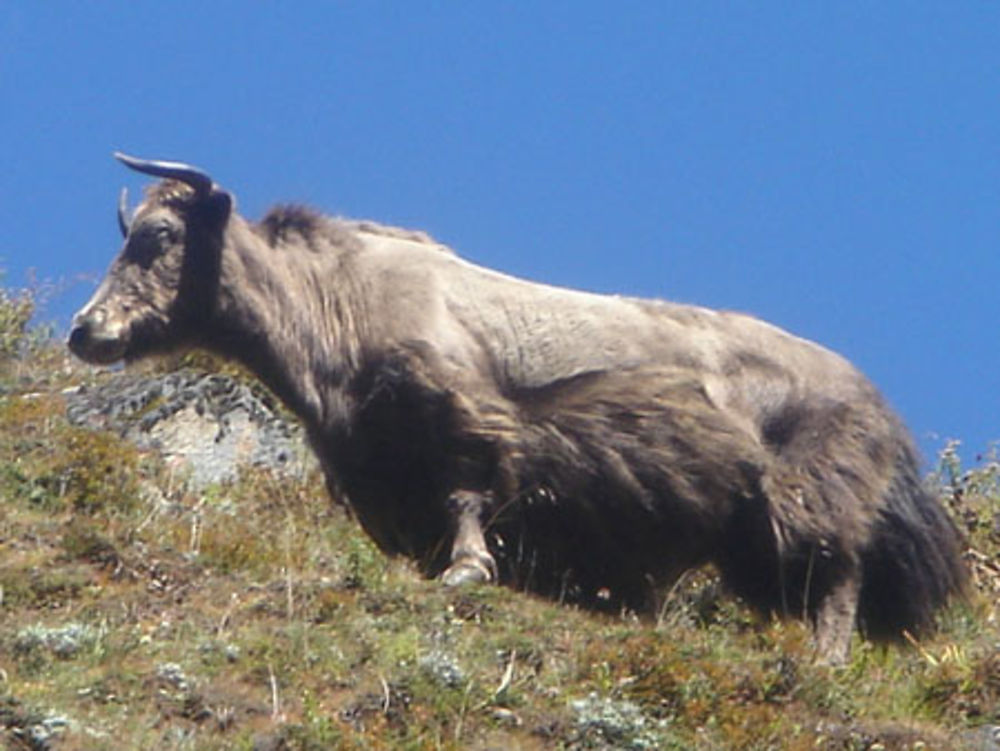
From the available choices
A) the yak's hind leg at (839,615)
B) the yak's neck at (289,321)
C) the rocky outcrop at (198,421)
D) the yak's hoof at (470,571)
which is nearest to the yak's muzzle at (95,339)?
the yak's neck at (289,321)

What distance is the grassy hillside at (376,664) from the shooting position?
34.6 feet

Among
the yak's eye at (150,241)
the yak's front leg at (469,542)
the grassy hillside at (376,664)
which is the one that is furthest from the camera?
the yak's eye at (150,241)

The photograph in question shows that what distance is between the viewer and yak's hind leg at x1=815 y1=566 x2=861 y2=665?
13.5 meters

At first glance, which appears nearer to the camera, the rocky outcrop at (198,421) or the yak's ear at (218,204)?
the yak's ear at (218,204)

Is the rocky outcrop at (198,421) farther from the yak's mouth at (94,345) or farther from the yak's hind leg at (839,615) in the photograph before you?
the yak's hind leg at (839,615)

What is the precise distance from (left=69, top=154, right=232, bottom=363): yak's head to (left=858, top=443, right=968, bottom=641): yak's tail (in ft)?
13.1

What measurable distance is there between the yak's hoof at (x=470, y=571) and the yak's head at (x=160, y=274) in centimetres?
229

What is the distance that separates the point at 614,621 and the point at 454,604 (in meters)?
1.34

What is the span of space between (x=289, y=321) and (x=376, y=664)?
3.54 meters

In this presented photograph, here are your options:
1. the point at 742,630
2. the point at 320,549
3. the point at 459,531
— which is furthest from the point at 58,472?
the point at 742,630

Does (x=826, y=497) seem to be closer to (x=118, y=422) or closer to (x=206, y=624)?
(x=206, y=624)

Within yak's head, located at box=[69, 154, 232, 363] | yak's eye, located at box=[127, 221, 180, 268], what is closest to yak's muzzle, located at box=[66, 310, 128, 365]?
yak's head, located at box=[69, 154, 232, 363]

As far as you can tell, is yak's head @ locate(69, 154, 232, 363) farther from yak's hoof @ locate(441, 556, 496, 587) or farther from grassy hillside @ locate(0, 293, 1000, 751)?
yak's hoof @ locate(441, 556, 496, 587)

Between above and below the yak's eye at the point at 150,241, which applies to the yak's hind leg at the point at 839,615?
below
